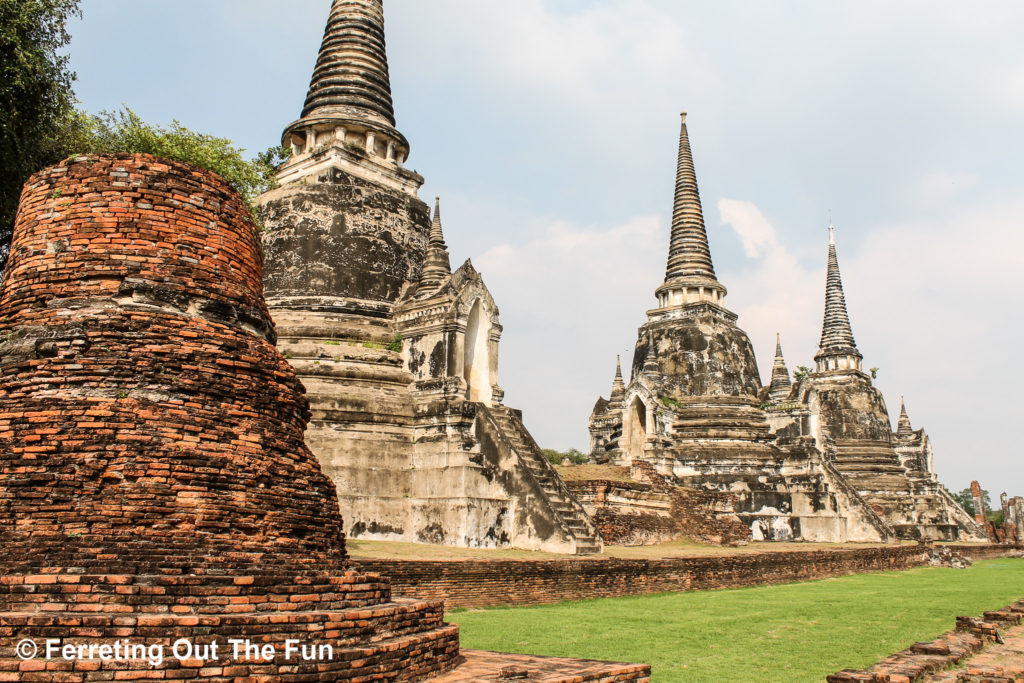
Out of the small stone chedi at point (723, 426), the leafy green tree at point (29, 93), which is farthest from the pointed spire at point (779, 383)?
the leafy green tree at point (29, 93)

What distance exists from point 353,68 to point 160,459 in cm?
1681

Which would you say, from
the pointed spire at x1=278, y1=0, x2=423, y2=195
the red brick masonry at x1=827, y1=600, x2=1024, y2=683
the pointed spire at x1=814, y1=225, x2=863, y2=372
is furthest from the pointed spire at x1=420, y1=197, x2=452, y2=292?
the pointed spire at x1=814, y1=225, x2=863, y2=372

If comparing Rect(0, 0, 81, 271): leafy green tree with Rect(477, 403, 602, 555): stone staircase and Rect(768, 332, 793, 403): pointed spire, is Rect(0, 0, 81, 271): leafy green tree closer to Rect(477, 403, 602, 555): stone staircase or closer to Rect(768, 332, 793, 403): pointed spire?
Rect(477, 403, 602, 555): stone staircase

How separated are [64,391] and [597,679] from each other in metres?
4.05

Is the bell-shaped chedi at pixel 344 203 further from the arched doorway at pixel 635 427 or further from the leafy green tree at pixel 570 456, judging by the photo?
the leafy green tree at pixel 570 456

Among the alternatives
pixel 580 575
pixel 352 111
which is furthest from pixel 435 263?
pixel 580 575

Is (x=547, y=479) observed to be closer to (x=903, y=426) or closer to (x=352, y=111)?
(x=352, y=111)

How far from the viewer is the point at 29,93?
421 inches

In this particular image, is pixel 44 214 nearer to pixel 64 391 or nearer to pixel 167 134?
pixel 64 391

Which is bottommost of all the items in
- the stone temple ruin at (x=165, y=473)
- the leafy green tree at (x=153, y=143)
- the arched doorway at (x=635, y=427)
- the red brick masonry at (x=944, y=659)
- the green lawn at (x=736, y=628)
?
the green lawn at (x=736, y=628)

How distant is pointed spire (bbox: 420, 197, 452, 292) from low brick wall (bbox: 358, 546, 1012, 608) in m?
7.27

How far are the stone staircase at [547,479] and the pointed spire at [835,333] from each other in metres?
27.0

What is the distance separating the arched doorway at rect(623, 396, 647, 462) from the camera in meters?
25.6

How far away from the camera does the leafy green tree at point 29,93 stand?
10281mm
